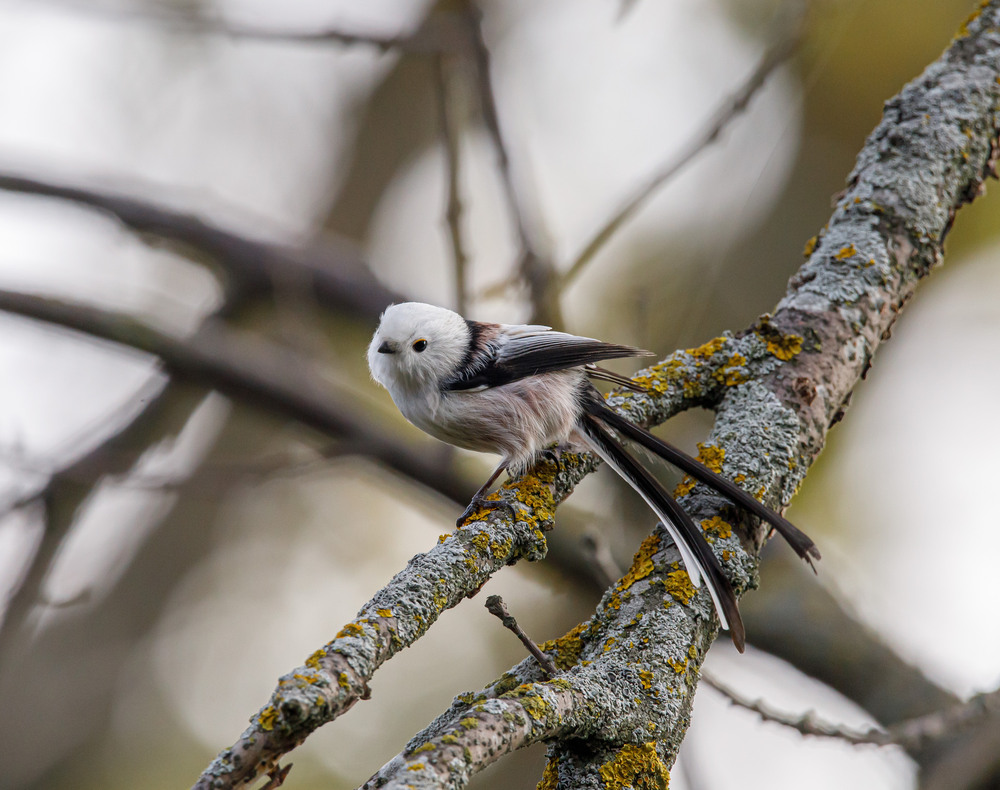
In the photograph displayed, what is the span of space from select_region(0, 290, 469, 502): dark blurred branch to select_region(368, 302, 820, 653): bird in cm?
100

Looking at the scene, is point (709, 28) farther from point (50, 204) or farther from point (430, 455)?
point (50, 204)

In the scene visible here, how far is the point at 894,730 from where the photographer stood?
246cm

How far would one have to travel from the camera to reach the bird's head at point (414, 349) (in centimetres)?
284

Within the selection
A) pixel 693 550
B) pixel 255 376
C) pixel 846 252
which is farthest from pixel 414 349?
pixel 255 376

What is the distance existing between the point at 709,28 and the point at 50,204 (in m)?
4.22

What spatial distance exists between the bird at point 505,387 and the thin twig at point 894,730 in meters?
0.65

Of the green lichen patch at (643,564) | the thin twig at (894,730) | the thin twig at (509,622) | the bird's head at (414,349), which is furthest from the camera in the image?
the bird's head at (414,349)

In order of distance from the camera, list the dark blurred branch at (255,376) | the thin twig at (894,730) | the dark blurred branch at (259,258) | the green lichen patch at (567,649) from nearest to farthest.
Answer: the green lichen patch at (567,649)
the thin twig at (894,730)
the dark blurred branch at (255,376)
the dark blurred branch at (259,258)

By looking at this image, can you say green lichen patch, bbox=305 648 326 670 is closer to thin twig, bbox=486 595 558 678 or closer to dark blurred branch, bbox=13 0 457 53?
thin twig, bbox=486 595 558 678

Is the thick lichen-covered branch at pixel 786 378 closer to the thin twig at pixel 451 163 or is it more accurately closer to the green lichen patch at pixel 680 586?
the green lichen patch at pixel 680 586

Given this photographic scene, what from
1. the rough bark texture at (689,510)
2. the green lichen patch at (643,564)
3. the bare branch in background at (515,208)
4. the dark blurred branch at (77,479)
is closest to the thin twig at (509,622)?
the rough bark texture at (689,510)

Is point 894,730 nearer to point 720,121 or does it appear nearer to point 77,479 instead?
point 720,121

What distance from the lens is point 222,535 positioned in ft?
22.8

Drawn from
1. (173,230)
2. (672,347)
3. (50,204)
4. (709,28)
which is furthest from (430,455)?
(709,28)
